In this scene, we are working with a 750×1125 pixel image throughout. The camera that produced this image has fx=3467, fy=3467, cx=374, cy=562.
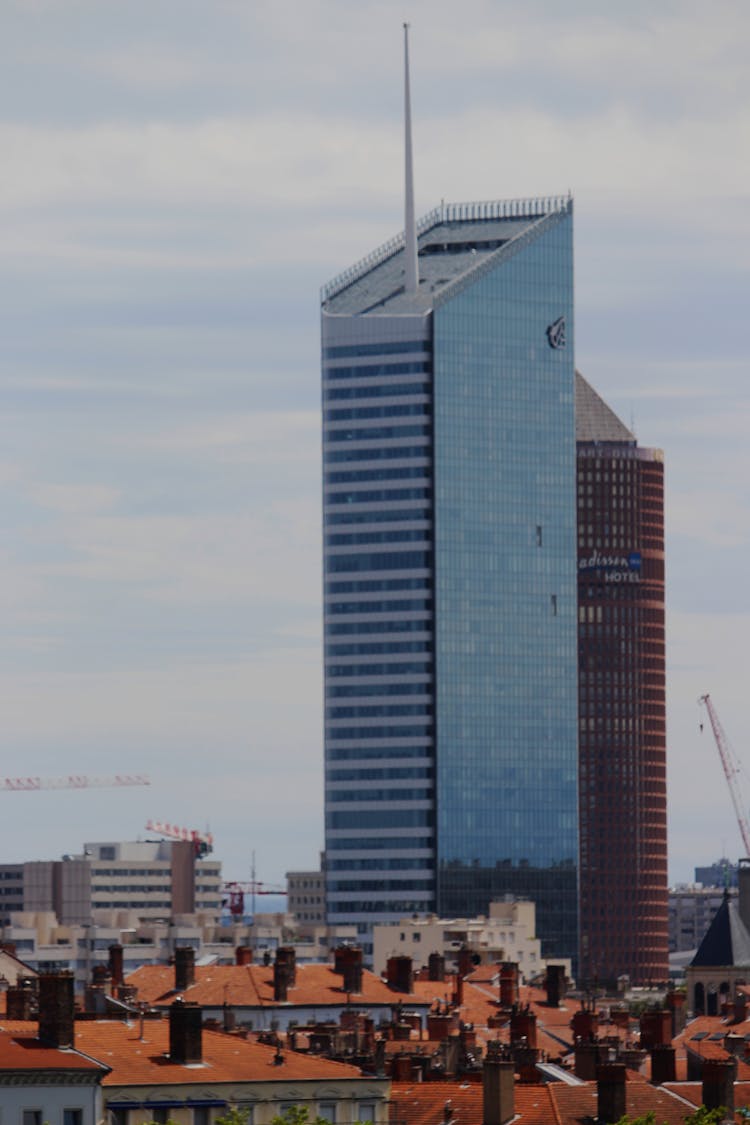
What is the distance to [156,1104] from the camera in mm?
108250

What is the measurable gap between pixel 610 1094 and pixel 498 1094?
3.75m

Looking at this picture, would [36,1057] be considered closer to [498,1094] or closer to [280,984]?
[498,1094]

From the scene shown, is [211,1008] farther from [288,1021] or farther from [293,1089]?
[293,1089]

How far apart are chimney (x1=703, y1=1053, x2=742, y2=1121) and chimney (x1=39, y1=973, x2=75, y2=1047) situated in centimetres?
2421

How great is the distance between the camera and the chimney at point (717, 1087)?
12069 cm

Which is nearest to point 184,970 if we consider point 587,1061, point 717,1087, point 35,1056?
point 587,1061

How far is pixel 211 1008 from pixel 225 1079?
77.9m

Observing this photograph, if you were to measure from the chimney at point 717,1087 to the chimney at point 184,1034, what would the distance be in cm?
1872

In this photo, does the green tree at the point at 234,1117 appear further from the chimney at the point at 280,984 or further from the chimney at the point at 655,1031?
the chimney at the point at 280,984

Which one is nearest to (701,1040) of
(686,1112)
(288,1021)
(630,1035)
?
(630,1035)

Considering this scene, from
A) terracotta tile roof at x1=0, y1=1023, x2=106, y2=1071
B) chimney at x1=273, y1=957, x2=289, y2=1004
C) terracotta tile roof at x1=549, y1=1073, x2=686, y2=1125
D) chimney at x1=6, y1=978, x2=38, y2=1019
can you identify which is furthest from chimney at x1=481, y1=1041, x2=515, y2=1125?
chimney at x1=273, y1=957, x2=289, y2=1004

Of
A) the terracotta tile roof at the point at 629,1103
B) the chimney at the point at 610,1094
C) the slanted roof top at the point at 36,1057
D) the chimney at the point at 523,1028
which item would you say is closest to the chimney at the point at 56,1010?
the slanted roof top at the point at 36,1057

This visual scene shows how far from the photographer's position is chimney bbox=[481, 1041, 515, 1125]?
115812 mm

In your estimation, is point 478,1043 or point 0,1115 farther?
point 478,1043
